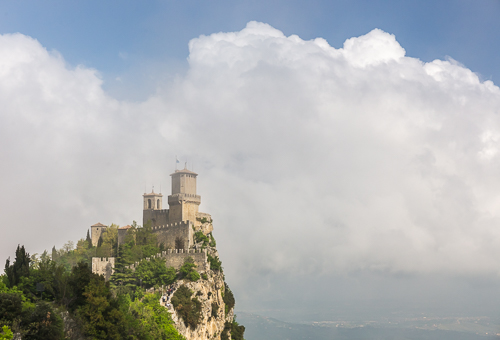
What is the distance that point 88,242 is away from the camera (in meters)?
81.2

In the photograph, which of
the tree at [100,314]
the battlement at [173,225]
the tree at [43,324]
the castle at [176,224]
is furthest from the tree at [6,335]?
the battlement at [173,225]

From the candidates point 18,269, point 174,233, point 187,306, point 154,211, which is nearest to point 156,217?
point 154,211

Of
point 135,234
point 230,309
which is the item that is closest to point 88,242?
point 135,234

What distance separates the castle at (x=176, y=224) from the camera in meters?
64.1

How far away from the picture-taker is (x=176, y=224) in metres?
70.6

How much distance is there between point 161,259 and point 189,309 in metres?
7.36

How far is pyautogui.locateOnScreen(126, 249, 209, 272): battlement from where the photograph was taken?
63750 millimetres

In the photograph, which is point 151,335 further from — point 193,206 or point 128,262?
point 193,206

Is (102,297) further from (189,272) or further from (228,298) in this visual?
(228,298)

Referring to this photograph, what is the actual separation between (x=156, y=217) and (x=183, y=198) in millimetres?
5636

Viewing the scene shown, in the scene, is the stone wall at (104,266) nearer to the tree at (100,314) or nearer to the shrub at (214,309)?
the shrub at (214,309)

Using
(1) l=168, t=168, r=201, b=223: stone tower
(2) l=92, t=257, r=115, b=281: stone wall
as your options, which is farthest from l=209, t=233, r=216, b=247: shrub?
(2) l=92, t=257, r=115, b=281: stone wall

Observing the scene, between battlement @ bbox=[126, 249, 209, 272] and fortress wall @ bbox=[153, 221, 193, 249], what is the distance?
3.93 metres

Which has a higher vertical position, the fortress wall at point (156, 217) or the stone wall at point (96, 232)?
the fortress wall at point (156, 217)
